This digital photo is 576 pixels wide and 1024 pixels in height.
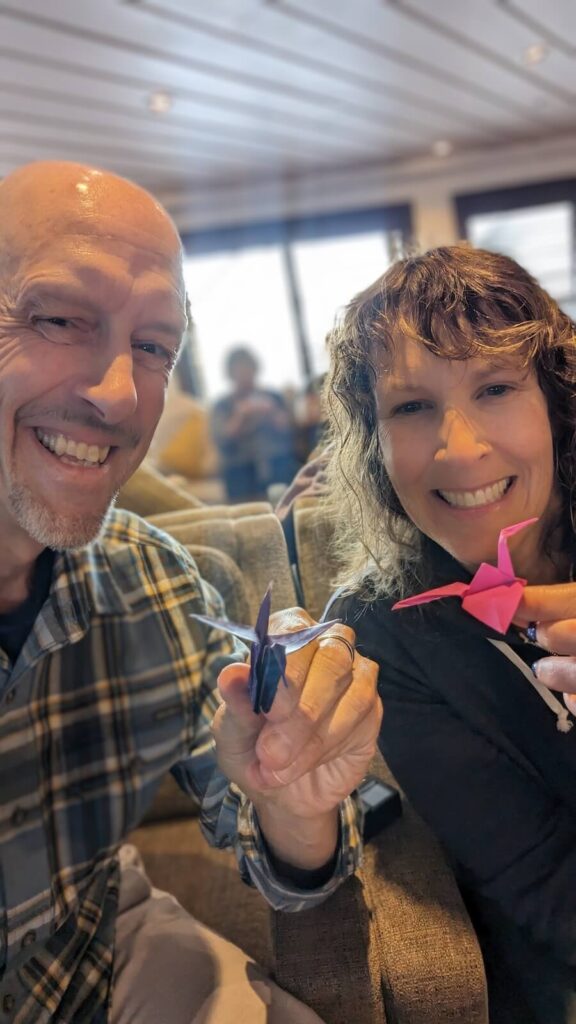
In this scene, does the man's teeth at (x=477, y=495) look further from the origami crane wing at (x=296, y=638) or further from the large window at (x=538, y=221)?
the large window at (x=538, y=221)

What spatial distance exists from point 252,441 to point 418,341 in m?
1.02

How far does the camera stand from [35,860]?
2.43 feet

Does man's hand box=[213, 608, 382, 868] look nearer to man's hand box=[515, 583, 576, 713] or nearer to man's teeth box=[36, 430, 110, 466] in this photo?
man's hand box=[515, 583, 576, 713]

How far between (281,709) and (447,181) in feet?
15.8

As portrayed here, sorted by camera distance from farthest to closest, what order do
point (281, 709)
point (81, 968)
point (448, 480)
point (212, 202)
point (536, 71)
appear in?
point (212, 202) < point (536, 71) < point (81, 968) < point (448, 480) < point (281, 709)

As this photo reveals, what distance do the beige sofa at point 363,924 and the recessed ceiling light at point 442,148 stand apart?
4025 millimetres

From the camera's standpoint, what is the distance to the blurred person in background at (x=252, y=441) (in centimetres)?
108

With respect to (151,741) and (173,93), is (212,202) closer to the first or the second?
(173,93)

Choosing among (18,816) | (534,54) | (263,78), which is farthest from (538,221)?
(18,816)

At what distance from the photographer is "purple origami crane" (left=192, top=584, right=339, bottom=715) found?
454 mm

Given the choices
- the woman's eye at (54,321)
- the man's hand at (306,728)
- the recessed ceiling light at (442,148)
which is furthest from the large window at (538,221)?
the man's hand at (306,728)

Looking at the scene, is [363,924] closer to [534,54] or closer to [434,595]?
[434,595]

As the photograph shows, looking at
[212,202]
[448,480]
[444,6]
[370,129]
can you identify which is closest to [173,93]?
[444,6]

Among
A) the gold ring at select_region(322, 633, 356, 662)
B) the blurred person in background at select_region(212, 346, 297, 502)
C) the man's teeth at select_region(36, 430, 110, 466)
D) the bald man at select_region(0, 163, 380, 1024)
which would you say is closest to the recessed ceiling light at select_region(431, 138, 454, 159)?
the blurred person in background at select_region(212, 346, 297, 502)
